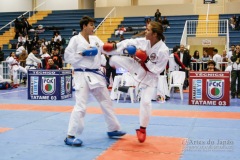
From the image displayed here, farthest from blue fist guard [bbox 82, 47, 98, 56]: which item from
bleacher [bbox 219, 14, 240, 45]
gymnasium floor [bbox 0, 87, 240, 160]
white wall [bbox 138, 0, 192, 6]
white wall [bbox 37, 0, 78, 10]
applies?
white wall [bbox 37, 0, 78, 10]

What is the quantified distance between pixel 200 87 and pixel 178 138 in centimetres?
437

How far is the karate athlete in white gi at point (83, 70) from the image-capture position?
4.81 meters

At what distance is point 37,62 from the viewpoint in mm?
15430

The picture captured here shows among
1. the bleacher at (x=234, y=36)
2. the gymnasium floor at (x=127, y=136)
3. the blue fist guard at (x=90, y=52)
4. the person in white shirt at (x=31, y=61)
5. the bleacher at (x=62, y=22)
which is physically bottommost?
the gymnasium floor at (x=127, y=136)

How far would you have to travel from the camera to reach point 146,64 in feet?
16.2

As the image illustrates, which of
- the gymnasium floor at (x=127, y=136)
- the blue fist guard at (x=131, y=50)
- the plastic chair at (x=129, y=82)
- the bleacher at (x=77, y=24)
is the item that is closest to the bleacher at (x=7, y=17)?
the bleacher at (x=77, y=24)

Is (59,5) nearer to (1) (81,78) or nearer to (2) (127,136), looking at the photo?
(2) (127,136)

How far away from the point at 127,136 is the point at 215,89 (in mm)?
4665

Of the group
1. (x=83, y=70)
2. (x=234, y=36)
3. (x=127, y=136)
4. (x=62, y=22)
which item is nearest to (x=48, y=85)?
(x=127, y=136)

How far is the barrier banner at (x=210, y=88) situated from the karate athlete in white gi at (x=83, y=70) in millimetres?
4955

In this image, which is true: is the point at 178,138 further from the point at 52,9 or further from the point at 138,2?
the point at 52,9

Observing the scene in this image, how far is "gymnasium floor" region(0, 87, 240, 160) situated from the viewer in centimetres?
444

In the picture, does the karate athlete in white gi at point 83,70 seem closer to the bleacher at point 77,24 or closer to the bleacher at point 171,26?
the bleacher at point 77,24

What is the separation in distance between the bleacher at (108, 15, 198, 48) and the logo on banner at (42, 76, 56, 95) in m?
10.7
